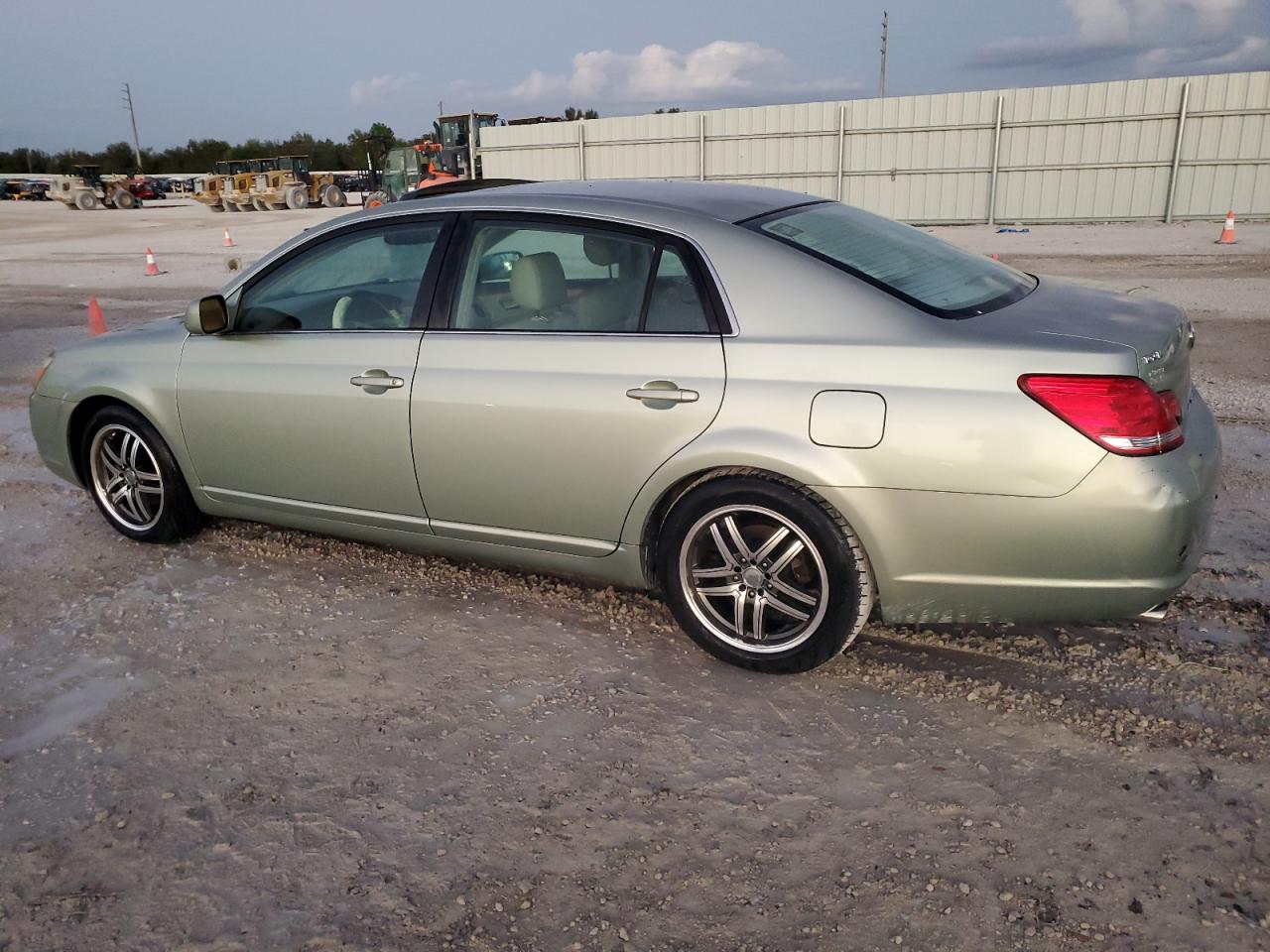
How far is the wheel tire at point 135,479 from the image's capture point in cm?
468

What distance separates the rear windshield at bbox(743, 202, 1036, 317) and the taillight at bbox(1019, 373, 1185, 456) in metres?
0.43

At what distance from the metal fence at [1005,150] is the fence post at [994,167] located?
0.03 m

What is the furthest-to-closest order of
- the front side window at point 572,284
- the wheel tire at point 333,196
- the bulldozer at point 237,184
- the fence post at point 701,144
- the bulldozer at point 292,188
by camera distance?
the wheel tire at point 333,196, the bulldozer at point 237,184, the bulldozer at point 292,188, the fence post at point 701,144, the front side window at point 572,284

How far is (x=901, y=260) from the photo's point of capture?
3570 millimetres

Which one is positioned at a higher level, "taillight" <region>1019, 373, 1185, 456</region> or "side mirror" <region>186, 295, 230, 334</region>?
→ "side mirror" <region>186, 295, 230, 334</region>

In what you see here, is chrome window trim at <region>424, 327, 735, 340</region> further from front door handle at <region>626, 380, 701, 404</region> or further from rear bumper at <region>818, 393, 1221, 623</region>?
rear bumper at <region>818, 393, 1221, 623</region>

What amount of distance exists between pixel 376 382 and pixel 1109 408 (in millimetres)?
2565

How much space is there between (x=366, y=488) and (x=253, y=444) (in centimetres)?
61

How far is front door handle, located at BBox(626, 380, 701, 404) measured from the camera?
10.9ft

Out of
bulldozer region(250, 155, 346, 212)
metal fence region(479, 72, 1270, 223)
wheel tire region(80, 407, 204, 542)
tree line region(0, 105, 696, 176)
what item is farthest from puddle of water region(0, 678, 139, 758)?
tree line region(0, 105, 696, 176)

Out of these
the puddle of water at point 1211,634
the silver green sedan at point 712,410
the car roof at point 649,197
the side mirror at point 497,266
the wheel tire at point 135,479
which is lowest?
the puddle of water at point 1211,634

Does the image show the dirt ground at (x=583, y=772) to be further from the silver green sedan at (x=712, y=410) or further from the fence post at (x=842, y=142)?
the fence post at (x=842, y=142)

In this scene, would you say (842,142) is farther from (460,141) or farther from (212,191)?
(212,191)

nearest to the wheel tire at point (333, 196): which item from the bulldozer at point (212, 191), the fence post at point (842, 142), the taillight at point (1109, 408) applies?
the bulldozer at point (212, 191)
